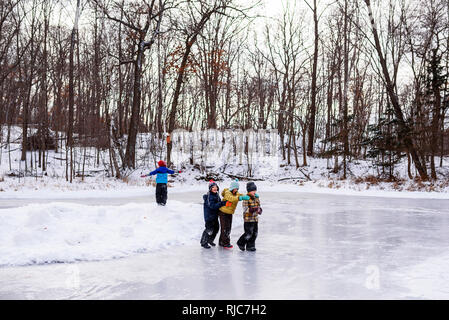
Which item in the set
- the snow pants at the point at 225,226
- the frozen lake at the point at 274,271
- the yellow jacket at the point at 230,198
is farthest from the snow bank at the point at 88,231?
the yellow jacket at the point at 230,198

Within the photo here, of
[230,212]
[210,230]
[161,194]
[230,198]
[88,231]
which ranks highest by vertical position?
[230,198]

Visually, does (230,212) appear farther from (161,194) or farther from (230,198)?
(161,194)

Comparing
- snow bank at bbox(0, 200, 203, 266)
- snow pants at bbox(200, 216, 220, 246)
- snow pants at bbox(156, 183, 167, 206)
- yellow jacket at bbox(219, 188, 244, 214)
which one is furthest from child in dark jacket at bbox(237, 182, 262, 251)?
snow pants at bbox(156, 183, 167, 206)

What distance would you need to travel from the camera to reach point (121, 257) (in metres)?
6.56

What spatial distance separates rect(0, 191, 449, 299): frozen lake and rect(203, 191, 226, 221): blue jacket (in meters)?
0.67

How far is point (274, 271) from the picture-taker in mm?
5539

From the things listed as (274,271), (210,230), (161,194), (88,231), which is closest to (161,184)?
(161,194)

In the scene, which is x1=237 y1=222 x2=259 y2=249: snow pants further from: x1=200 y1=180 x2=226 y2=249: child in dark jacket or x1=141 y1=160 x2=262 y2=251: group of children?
x1=200 y1=180 x2=226 y2=249: child in dark jacket

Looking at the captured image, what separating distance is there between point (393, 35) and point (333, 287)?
1134 inches

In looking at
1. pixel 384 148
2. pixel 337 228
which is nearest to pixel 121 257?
pixel 337 228

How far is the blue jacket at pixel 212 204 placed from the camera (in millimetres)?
7004

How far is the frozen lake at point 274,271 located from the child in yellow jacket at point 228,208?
1.46 ft

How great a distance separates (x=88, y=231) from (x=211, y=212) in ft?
8.65
